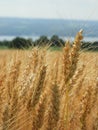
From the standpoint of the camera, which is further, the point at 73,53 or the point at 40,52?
the point at 40,52

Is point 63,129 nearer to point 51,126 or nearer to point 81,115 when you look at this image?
point 81,115

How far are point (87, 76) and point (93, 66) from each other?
26 cm

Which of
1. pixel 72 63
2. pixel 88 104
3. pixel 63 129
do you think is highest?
pixel 72 63

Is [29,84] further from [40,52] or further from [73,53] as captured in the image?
[40,52]

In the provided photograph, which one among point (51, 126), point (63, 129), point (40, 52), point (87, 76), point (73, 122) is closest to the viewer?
point (51, 126)

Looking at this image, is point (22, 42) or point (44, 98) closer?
point (44, 98)

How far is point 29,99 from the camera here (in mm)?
1910

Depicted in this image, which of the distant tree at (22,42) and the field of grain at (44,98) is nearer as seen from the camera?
the field of grain at (44,98)

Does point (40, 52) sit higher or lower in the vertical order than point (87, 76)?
higher

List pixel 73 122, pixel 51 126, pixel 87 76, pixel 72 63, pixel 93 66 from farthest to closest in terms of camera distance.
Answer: pixel 93 66, pixel 87 76, pixel 73 122, pixel 72 63, pixel 51 126

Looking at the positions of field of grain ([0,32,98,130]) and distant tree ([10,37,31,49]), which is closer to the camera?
field of grain ([0,32,98,130])

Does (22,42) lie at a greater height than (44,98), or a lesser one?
lesser

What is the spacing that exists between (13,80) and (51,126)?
18.5 inches

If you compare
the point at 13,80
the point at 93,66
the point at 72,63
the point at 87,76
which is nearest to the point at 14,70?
the point at 13,80
